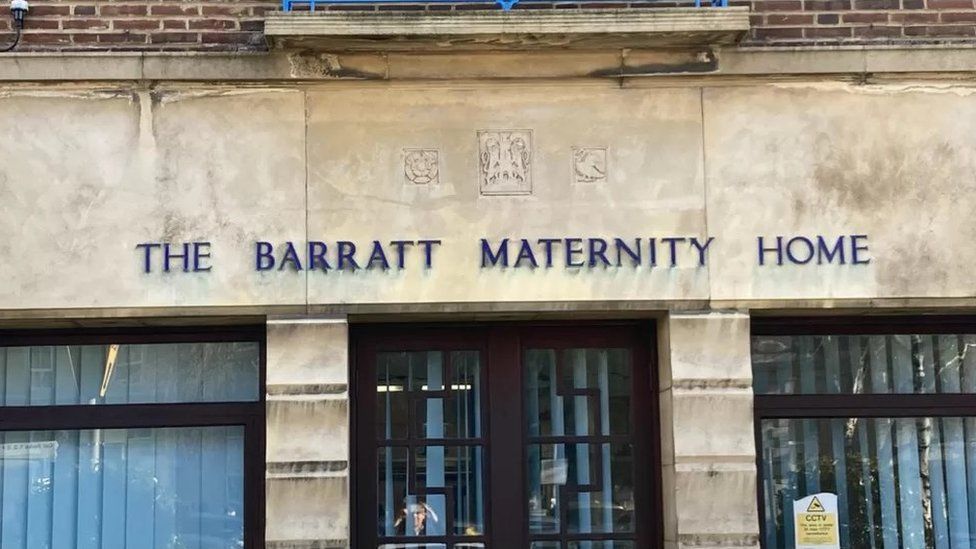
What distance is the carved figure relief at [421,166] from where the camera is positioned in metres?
6.23

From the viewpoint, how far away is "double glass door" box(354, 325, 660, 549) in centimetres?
641

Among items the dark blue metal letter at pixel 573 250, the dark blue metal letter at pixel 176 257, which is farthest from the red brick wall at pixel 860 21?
the dark blue metal letter at pixel 176 257

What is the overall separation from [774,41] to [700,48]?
0.46m

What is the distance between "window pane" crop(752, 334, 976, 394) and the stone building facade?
0.06 ft

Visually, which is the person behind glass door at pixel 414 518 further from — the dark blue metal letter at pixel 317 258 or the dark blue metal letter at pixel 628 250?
the dark blue metal letter at pixel 628 250

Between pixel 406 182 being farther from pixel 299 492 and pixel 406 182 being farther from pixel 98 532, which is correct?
pixel 98 532

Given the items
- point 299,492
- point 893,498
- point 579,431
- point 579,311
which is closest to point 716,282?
point 579,311

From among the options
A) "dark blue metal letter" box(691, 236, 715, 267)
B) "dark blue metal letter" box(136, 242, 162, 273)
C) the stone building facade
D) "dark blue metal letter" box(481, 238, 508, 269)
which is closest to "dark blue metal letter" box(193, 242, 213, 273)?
the stone building facade

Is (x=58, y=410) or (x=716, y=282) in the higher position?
(x=716, y=282)

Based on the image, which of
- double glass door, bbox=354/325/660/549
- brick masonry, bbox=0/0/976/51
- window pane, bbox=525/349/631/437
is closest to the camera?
brick masonry, bbox=0/0/976/51

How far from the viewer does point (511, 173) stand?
20.5ft

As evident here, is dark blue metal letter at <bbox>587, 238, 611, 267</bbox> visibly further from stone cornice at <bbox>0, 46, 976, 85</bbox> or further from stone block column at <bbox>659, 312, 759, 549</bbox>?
stone cornice at <bbox>0, 46, 976, 85</bbox>

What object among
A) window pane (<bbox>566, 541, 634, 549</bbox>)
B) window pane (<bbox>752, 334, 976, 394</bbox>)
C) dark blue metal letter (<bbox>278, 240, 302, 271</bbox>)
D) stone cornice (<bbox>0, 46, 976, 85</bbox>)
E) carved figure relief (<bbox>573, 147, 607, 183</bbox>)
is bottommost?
window pane (<bbox>566, 541, 634, 549</bbox>)

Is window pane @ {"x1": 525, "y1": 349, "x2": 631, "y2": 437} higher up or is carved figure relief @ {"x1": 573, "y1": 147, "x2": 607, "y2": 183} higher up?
carved figure relief @ {"x1": 573, "y1": 147, "x2": 607, "y2": 183}
